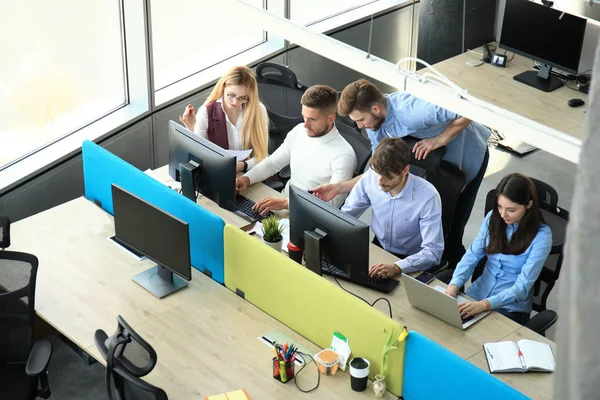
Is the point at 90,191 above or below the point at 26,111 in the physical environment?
below

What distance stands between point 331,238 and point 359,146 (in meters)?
1.20

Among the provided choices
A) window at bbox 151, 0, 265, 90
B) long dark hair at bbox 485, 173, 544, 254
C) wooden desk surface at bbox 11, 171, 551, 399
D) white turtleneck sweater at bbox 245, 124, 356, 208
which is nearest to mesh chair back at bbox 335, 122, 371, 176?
white turtleneck sweater at bbox 245, 124, 356, 208

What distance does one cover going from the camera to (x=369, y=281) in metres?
3.51

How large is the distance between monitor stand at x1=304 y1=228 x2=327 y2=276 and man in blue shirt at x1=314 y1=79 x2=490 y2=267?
2.07 feet

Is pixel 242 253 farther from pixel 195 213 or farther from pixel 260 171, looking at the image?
pixel 260 171

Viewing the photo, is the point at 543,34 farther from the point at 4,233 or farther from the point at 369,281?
the point at 4,233

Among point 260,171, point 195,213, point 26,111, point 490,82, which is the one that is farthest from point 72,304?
point 490,82

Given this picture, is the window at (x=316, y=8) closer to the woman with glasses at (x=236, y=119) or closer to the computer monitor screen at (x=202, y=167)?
the woman with glasses at (x=236, y=119)

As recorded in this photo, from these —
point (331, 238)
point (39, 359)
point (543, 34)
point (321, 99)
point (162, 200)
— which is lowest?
point (39, 359)

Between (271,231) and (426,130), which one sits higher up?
(426,130)

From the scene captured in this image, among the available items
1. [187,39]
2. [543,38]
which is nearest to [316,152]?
[187,39]

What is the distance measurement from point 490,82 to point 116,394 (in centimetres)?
371

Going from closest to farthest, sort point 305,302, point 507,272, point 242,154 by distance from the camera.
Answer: point 305,302, point 507,272, point 242,154

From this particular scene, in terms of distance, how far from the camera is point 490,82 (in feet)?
18.0
